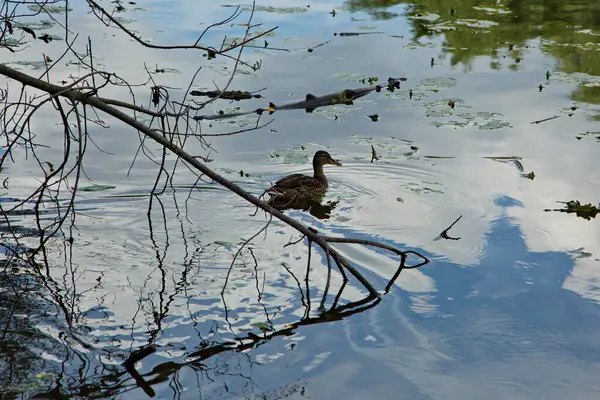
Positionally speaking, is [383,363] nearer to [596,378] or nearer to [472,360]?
[472,360]

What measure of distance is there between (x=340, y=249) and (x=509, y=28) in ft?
31.0

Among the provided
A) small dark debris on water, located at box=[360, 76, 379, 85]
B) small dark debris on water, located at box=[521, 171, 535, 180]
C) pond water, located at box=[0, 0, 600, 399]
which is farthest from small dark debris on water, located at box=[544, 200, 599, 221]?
small dark debris on water, located at box=[360, 76, 379, 85]

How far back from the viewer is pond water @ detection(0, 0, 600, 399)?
602cm

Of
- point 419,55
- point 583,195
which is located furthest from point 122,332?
point 419,55

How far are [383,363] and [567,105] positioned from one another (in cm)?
679

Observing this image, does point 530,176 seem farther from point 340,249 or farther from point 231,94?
point 231,94

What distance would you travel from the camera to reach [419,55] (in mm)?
14180

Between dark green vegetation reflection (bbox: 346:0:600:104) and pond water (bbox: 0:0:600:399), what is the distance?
0.17 meters

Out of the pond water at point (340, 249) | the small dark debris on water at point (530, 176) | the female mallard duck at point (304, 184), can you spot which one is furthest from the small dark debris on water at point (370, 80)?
the small dark debris on water at point (530, 176)

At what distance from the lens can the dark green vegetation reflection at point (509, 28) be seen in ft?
46.3

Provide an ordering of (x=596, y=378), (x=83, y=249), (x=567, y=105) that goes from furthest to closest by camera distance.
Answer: (x=567, y=105) < (x=83, y=249) < (x=596, y=378)

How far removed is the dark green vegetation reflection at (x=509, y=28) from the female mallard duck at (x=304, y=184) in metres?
4.26

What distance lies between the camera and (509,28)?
1614cm

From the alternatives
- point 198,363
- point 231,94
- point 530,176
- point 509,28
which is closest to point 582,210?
point 530,176
